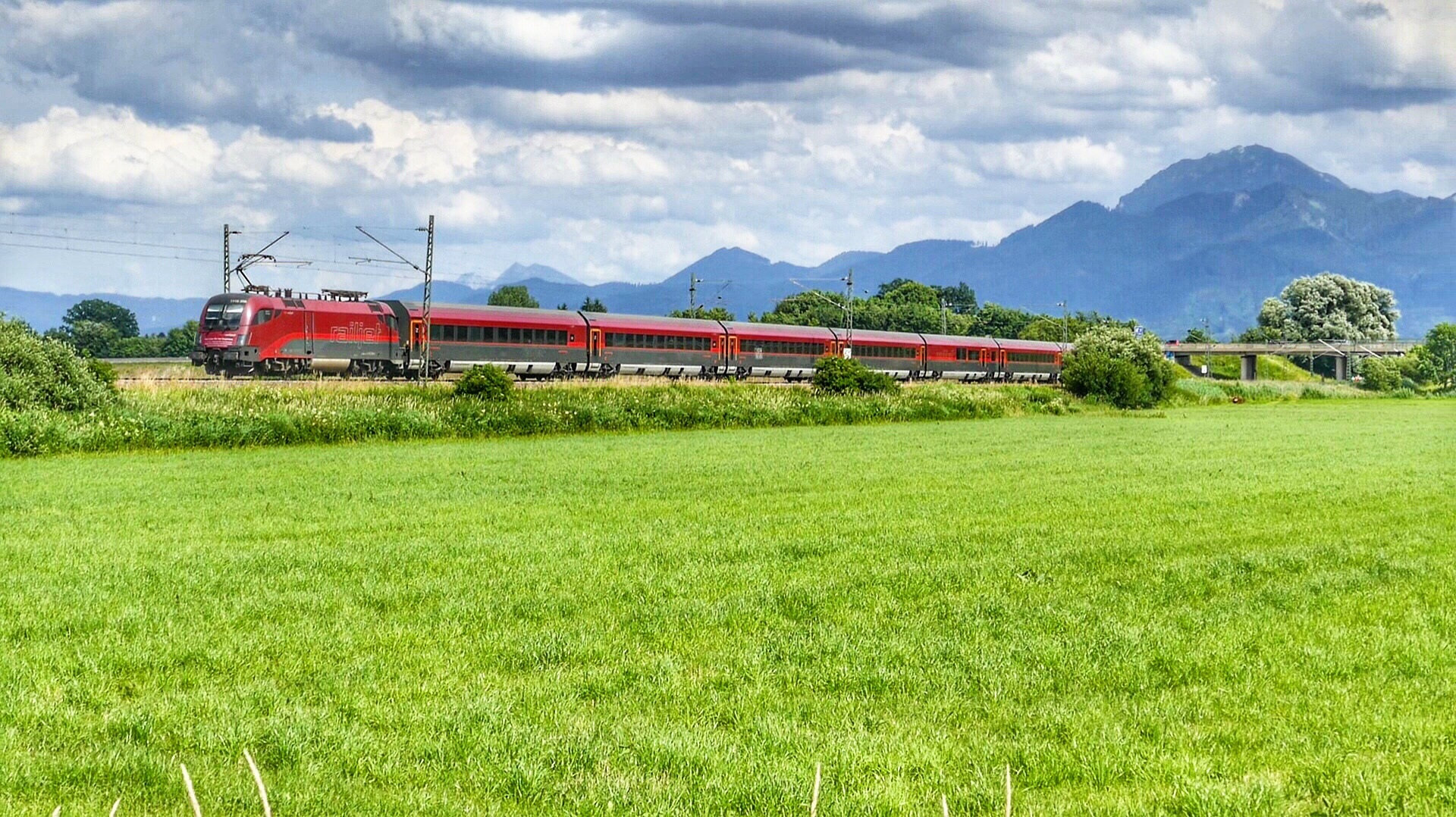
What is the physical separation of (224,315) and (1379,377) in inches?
4528

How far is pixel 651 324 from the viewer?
6669 cm

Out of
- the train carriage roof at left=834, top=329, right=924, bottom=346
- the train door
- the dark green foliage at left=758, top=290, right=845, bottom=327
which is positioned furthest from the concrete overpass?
the train door

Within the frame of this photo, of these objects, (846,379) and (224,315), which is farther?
(846,379)

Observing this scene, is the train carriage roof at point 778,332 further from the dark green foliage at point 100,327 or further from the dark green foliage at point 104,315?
the dark green foliage at point 104,315

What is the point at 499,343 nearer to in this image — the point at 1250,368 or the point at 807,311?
the point at 807,311

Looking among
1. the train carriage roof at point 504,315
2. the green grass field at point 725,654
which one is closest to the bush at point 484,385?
the train carriage roof at point 504,315

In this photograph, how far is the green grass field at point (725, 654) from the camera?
709cm

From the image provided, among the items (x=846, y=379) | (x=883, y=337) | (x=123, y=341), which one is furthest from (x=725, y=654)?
(x=123, y=341)

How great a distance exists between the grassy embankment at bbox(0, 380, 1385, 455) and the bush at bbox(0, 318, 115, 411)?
3.20 ft

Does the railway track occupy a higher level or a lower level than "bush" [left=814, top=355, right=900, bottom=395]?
lower

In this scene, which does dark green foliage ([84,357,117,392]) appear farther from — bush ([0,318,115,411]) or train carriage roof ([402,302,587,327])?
train carriage roof ([402,302,587,327])

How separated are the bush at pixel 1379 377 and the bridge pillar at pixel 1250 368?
29.3 metres

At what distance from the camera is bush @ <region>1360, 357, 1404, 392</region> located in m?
123

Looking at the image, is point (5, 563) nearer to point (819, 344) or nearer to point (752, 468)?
point (752, 468)
